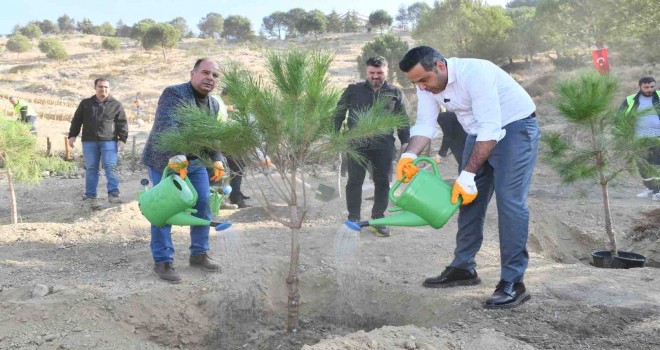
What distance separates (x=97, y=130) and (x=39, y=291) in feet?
9.67

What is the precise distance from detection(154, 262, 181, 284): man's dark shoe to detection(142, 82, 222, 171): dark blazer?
0.59 metres

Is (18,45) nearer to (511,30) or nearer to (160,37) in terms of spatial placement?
(160,37)

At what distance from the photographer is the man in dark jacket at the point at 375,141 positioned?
14.3ft

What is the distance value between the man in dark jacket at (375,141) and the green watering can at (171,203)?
5.22 ft

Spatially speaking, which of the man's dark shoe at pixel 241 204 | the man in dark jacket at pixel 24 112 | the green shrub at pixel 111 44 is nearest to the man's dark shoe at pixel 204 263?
the man's dark shoe at pixel 241 204

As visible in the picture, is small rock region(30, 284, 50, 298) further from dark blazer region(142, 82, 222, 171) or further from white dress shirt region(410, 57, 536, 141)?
white dress shirt region(410, 57, 536, 141)

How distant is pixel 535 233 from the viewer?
511cm

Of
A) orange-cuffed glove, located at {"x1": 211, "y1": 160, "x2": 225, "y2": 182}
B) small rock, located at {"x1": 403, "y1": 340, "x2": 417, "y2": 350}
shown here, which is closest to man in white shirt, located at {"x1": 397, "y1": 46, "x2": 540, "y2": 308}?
small rock, located at {"x1": 403, "y1": 340, "x2": 417, "y2": 350}

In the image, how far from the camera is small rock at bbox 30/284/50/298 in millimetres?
3115

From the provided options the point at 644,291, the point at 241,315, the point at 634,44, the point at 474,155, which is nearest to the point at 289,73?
the point at 474,155

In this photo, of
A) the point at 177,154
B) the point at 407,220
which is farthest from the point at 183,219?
the point at 407,220

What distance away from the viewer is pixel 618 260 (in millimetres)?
4418

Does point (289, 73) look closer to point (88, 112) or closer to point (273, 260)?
point (273, 260)

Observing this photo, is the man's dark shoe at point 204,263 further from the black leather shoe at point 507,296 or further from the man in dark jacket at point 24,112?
the man in dark jacket at point 24,112
